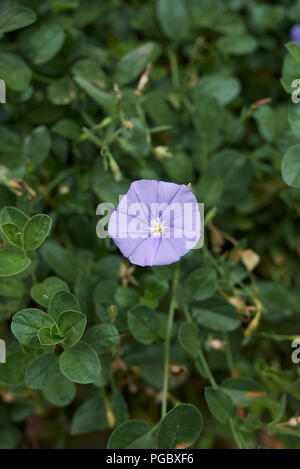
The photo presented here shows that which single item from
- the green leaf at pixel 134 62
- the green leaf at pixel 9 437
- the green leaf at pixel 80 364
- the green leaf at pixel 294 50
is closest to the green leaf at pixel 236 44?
the green leaf at pixel 134 62

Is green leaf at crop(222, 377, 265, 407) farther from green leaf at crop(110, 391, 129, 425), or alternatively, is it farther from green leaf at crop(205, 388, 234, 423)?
green leaf at crop(110, 391, 129, 425)

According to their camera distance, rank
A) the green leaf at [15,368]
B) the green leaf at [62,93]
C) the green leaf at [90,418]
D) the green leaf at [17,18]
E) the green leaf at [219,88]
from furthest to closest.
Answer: the green leaf at [219,88], the green leaf at [62,93], the green leaf at [90,418], the green leaf at [17,18], the green leaf at [15,368]

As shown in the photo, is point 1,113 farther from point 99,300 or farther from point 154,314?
point 154,314

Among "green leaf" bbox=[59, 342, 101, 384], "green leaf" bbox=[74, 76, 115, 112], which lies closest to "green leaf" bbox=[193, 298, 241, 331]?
"green leaf" bbox=[59, 342, 101, 384]

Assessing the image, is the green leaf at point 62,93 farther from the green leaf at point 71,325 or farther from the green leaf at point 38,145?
the green leaf at point 71,325

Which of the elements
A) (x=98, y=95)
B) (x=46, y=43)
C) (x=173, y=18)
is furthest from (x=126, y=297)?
(x=173, y=18)
